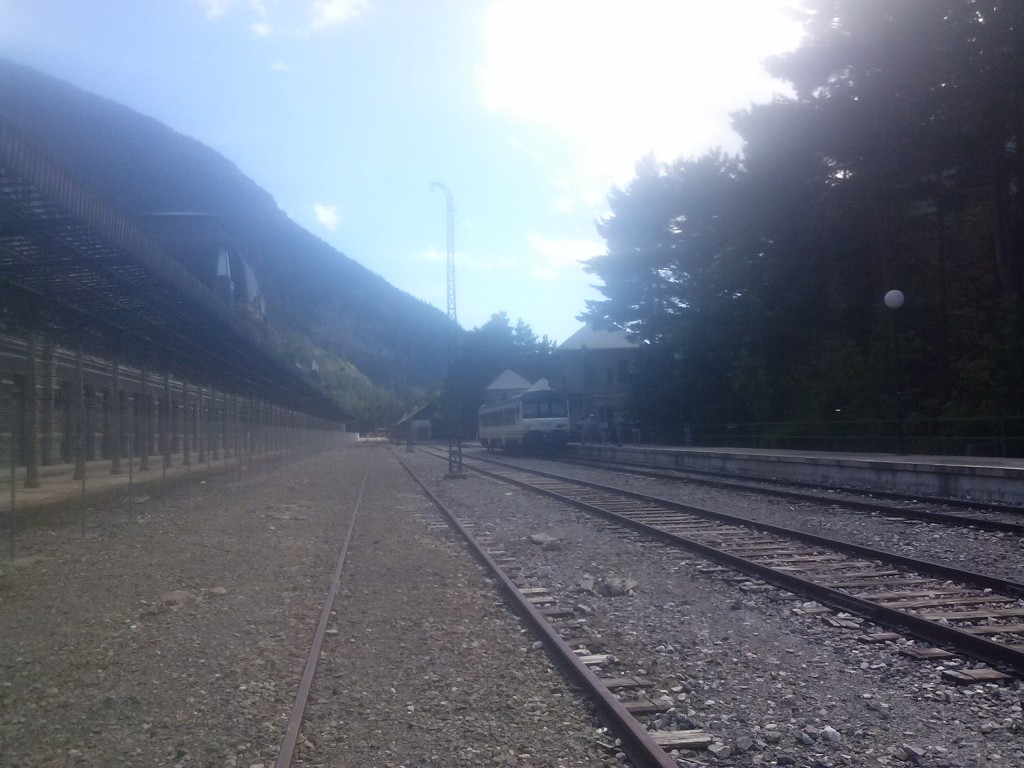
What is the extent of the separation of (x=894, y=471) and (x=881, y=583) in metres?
13.3

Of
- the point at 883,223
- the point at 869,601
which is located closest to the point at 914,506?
the point at 869,601

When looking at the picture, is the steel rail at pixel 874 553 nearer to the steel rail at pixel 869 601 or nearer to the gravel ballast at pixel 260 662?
the steel rail at pixel 869 601

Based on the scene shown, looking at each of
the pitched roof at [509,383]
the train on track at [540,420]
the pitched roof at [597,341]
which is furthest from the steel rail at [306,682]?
the pitched roof at [509,383]

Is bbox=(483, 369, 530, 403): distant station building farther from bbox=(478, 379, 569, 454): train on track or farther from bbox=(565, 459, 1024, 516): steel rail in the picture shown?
bbox=(565, 459, 1024, 516): steel rail

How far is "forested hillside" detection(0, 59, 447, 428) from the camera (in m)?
85.9

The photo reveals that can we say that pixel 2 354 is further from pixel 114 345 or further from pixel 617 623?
pixel 617 623

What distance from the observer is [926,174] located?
3294cm

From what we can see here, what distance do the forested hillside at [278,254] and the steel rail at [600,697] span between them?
4291 cm

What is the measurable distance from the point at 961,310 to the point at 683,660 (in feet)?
106

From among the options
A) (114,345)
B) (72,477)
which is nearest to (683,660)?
(72,477)

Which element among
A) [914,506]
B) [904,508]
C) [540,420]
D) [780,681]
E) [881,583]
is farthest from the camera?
[540,420]

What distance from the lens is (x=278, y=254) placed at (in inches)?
6407

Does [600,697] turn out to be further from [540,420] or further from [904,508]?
[540,420]

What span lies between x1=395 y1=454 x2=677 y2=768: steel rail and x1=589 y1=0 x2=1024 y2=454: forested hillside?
18874 mm
